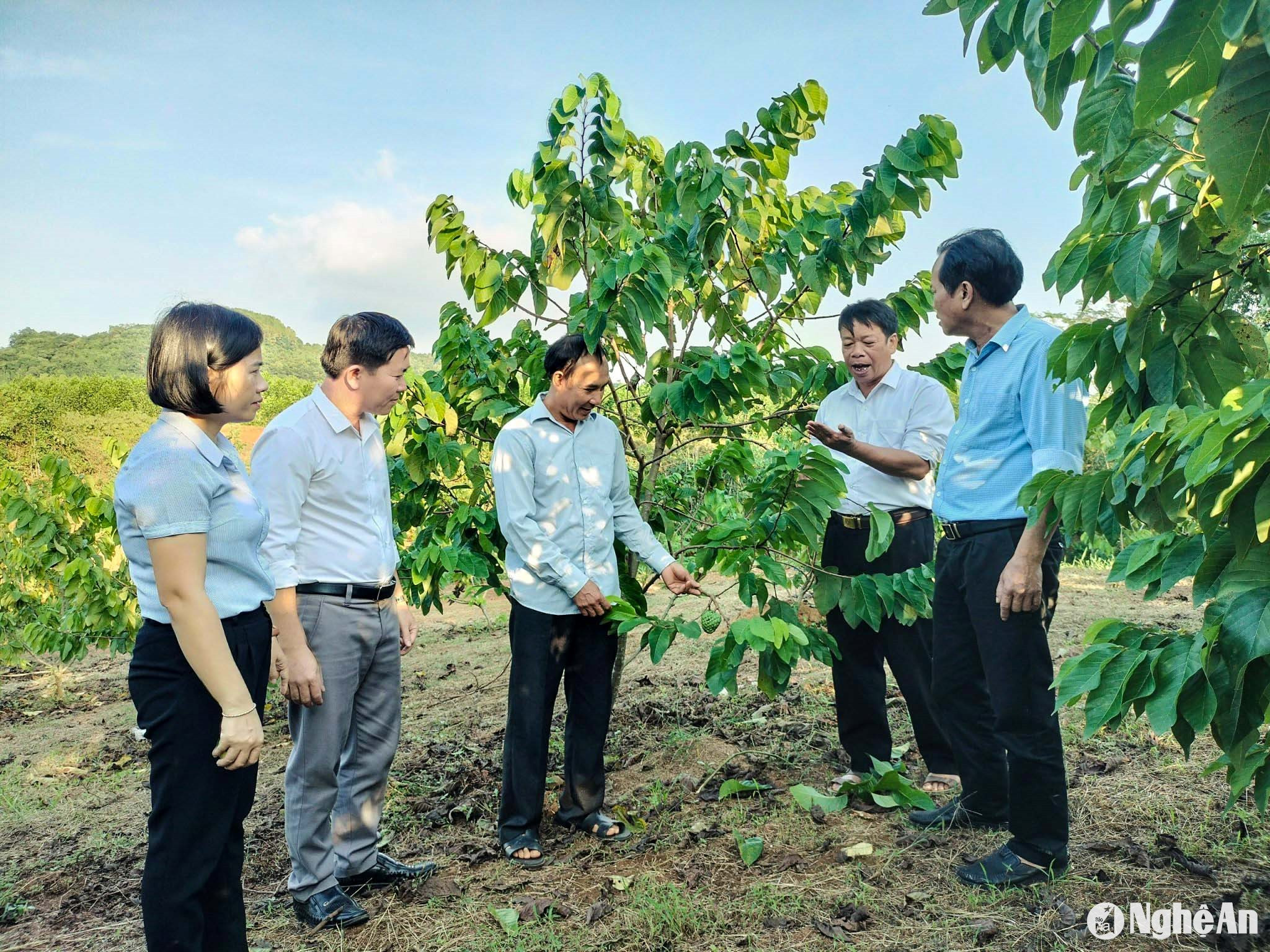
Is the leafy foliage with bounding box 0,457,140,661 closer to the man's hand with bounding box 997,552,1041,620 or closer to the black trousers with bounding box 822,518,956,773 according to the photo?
the black trousers with bounding box 822,518,956,773

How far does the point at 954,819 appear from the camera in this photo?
3.30 metres

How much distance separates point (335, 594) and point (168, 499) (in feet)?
3.37

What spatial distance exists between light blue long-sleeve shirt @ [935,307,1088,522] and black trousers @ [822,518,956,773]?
67 cm

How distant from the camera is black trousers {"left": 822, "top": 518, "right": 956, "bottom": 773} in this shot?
12.1 ft

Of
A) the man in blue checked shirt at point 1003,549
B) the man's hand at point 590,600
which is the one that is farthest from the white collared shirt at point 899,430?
the man's hand at point 590,600

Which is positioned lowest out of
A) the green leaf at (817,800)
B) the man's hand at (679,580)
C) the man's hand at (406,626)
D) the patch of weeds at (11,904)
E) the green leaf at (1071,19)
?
the patch of weeds at (11,904)

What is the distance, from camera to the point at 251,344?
7.26 feet

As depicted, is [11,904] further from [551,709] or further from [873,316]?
[873,316]

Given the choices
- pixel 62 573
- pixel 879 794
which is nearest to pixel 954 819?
pixel 879 794

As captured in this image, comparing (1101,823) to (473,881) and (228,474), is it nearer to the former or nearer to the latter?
(473,881)

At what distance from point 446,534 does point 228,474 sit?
1.74 m

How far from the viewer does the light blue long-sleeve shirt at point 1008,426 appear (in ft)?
8.74

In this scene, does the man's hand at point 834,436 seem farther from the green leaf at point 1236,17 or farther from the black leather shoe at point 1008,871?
the green leaf at point 1236,17

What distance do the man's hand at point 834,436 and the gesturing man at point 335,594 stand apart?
5.06ft
